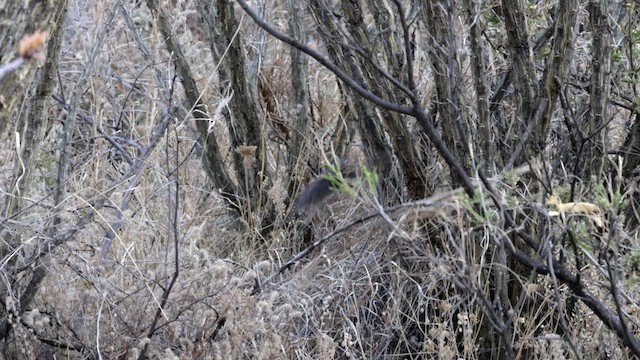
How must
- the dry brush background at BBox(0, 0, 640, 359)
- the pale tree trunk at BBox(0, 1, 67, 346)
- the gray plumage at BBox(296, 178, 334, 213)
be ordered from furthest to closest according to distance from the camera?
the gray plumage at BBox(296, 178, 334, 213) → the pale tree trunk at BBox(0, 1, 67, 346) → the dry brush background at BBox(0, 0, 640, 359)

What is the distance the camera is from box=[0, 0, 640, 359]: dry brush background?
9.80ft

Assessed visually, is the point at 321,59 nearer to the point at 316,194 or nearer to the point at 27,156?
the point at 27,156

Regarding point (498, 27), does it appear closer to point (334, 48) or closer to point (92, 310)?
point (334, 48)

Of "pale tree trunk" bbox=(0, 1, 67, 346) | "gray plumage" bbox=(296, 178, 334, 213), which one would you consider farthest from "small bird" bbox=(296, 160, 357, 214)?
"pale tree trunk" bbox=(0, 1, 67, 346)

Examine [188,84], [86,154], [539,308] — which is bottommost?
[539,308]

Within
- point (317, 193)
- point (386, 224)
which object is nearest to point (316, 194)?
point (317, 193)

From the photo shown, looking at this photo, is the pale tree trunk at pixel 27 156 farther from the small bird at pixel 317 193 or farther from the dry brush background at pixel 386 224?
the small bird at pixel 317 193

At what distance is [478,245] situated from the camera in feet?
10.8

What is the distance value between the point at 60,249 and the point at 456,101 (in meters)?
1.42

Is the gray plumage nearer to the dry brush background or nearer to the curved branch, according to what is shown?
the dry brush background

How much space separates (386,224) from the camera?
3.31 m

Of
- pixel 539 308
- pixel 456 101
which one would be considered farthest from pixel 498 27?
pixel 539 308

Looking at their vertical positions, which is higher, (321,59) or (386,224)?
(321,59)

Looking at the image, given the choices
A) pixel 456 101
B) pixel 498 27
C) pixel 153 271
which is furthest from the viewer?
pixel 498 27
